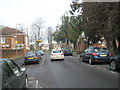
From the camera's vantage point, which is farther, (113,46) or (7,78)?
(113,46)

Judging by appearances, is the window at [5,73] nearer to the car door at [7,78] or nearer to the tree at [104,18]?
the car door at [7,78]

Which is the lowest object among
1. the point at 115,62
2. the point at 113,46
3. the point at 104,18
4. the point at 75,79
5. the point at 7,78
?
the point at 75,79

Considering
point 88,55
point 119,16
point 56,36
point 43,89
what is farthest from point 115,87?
point 56,36

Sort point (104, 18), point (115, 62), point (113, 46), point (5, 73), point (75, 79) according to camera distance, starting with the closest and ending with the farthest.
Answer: point (5, 73), point (75, 79), point (115, 62), point (104, 18), point (113, 46)

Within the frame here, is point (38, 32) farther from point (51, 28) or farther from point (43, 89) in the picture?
point (43, 89)

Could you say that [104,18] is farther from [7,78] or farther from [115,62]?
[7,78]

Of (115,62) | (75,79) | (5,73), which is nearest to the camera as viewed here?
(5,73)

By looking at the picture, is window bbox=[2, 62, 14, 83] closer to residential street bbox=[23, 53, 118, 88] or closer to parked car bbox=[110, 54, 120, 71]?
residential street bbox=[23, 53, 118, 88]

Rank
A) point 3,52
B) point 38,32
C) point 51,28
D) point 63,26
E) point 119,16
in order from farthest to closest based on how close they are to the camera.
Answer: point 51,28 < point 63,26 < point 38,32 < point 3,52 < point 119,16

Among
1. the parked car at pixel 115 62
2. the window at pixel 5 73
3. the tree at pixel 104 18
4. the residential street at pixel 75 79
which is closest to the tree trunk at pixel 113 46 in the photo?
the tree at pixel 104 18

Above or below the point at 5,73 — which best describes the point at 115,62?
below

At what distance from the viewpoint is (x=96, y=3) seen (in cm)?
1373

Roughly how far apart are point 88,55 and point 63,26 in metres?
48.9

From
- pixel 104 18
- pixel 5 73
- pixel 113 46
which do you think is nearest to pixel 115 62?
pixel 5 73
